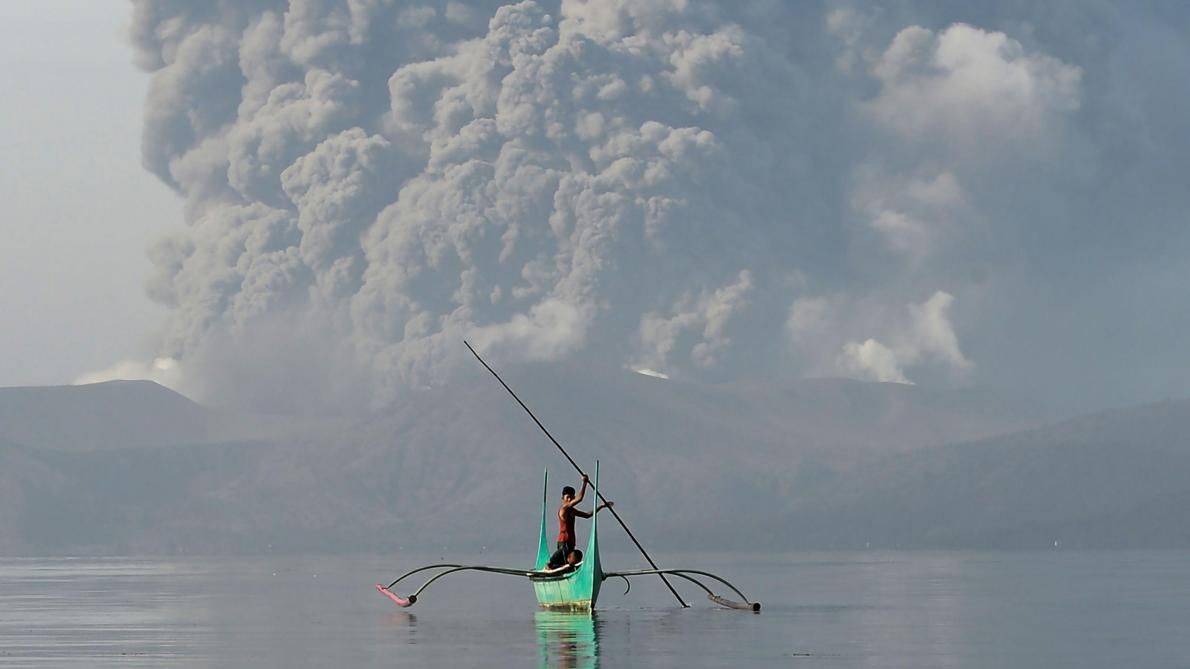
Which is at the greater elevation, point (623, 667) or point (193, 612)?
point (193, 612)

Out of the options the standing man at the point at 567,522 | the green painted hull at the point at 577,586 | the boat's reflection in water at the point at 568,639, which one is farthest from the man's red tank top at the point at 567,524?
the boat's reflection in water at the point at 568,639

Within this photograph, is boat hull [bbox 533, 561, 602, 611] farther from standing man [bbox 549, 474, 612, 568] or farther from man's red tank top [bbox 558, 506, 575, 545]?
man's red tank top [bbox 558, 506, 575, 545]

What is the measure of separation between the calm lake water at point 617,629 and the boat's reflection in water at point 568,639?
65 millimetres

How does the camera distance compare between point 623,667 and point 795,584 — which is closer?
point 623,667

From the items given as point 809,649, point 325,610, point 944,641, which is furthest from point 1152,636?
point 325,610

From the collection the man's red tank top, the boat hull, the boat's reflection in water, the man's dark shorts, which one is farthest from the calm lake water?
→ the man's red tank top

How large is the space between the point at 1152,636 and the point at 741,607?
49.6ft

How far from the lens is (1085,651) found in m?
44.8

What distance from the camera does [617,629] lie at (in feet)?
171

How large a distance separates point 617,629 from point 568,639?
4.36m

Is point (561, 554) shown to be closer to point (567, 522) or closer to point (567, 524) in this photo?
point (567, 524)

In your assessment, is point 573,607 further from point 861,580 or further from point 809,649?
point 861,580

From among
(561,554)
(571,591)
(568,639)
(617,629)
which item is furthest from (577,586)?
(568,639)

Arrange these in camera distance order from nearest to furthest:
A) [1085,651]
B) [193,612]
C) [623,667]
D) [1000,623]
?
[623,667] < [1085,651] < [1000,623] < [193,612]
